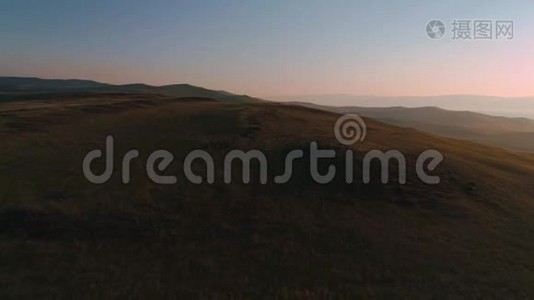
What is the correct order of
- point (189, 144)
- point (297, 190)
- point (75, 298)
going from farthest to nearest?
point (189, 144), point (297, 190), point (75, 298)

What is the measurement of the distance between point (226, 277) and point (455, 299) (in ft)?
33.4

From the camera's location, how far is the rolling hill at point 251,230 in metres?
23.5

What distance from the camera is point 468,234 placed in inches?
1226

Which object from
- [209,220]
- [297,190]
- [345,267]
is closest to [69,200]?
[209,220]

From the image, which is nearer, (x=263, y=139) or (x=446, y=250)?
(x=446, y=250)

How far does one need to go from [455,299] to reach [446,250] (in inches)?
239

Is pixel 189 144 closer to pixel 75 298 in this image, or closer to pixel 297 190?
pixel 297 190

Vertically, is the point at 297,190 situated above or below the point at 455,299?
above

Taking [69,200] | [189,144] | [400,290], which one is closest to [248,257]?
[400,290]

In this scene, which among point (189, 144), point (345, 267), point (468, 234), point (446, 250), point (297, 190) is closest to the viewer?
point (345, 267)

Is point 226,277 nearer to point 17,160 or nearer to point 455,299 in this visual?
point 455,299

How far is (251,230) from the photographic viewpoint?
2992 centimetres

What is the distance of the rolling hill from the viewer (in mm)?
23469

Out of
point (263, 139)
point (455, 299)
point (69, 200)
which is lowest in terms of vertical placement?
point (455, 299)
